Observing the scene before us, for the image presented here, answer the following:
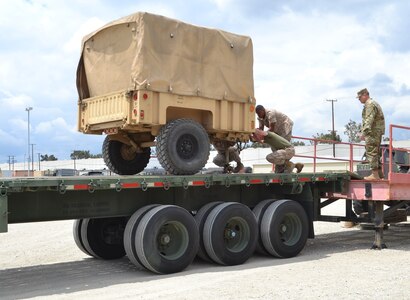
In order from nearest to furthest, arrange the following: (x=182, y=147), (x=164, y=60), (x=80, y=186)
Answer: (x=80, y=186) → (x=164, y=60) → (x=182, y=147)

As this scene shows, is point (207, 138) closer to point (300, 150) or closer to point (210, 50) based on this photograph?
point (210, 50)

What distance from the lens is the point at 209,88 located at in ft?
32.2

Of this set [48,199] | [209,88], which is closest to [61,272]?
[48,199]

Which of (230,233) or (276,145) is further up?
(276,145)

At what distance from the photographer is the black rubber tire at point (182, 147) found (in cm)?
912

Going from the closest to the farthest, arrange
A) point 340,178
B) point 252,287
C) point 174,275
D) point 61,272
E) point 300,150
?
point 252,287
point 174,275
point 61,272
point 340,178
point 300,150

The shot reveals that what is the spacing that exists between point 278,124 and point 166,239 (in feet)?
14.0

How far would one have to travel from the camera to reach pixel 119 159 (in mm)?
11008

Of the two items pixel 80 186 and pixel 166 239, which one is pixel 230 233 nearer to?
pixel 166 239

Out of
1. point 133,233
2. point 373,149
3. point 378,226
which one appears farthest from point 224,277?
point 373,149

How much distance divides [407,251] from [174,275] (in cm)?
490

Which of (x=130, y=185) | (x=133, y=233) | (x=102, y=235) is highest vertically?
(x=130, y=185)

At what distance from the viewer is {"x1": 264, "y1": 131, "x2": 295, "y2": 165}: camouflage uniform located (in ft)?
35.2

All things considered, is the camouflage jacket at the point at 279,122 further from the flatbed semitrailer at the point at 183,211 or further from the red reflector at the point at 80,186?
the red reflector at the point at 80,186
